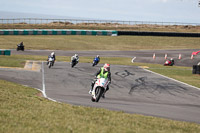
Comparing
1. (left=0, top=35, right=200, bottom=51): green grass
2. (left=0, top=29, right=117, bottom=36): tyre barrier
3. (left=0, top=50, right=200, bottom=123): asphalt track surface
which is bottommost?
(left=0, top=50, right=200, bottom=123): asphalt track surface

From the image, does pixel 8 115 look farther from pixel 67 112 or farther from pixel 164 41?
pixel 164 41

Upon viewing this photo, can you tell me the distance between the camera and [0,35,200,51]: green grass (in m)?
60.5

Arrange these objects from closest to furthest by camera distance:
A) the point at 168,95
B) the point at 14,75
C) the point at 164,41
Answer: the point at 168,95 → the point at 14,75 → the point at 164,41

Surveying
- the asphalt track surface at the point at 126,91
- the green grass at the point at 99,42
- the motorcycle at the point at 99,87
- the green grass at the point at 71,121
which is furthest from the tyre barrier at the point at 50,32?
the green grass at the point at 71,121

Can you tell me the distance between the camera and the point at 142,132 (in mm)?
9641

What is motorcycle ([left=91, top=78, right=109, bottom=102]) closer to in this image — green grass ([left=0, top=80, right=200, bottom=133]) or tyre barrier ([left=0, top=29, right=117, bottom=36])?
green grass ([left=0, top=80, right=200, bottom=133])

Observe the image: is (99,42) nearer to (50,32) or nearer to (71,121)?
(50,32)

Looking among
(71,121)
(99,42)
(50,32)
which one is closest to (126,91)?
(71,121)

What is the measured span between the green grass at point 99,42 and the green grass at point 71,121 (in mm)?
45104

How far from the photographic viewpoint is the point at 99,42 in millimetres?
68500

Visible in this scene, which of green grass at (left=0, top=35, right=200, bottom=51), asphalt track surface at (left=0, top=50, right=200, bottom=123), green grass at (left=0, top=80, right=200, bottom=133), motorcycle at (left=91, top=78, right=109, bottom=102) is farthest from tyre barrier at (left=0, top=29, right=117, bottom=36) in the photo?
green grass at (left=0, top=80, right=200, bottom=133)

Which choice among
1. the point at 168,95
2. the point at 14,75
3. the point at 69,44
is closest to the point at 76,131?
the point at 168,95

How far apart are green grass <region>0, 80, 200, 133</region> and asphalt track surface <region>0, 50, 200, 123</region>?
230 cm

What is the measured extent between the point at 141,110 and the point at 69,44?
4959cm
